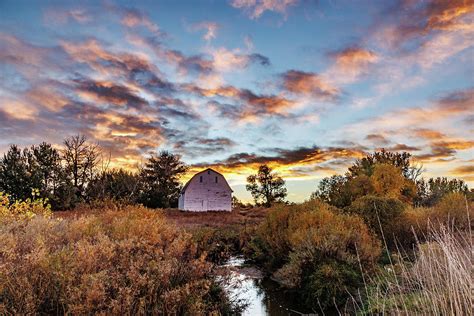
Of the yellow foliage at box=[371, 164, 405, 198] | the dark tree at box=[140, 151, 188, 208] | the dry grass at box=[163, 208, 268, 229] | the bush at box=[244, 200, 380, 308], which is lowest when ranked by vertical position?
the bush at box=[244, 200, 380, 308]

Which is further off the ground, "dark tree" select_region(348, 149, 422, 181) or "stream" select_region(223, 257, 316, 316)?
"dark tree" select_region(348, 149, 422, 181)

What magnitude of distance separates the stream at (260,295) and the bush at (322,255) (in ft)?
1.21

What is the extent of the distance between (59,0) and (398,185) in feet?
81.4

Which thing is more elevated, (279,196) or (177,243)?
(279,196)

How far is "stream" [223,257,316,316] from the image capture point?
898cm

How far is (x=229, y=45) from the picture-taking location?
14.6 m

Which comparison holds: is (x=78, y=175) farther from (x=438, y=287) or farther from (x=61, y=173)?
(x=438, y=287)

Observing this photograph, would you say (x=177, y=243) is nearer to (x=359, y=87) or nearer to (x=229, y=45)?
(x=229, y=45)

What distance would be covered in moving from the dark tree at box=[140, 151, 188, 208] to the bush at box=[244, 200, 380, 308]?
38.7 m

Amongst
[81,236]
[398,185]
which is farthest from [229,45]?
[398,185]

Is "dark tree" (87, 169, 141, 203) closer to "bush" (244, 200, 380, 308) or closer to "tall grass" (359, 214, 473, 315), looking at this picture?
"bush" (244, 200, 380, 308)

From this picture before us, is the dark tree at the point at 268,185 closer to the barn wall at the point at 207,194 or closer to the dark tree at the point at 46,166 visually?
the barn wall at the point at 207,194

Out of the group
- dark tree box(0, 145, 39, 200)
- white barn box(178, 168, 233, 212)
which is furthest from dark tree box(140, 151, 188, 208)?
dark tree box(0, 145, 39, 200)

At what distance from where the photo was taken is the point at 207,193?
4691cm
